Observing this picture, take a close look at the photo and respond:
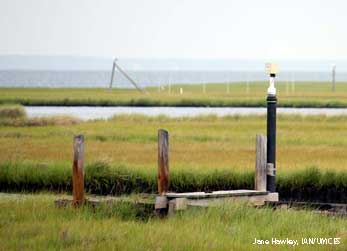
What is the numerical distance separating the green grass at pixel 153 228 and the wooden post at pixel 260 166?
174cm

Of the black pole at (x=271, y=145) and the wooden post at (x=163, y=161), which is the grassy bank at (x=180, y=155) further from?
the wooden post at (x=163, y=161)

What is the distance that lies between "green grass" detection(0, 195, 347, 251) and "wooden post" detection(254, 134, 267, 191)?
68.7 inches

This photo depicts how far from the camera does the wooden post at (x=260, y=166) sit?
16500 mm

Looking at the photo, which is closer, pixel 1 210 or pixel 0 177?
pixel 1 210

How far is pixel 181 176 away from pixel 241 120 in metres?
17.5

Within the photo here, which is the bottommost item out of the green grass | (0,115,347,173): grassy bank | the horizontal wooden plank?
the green grass

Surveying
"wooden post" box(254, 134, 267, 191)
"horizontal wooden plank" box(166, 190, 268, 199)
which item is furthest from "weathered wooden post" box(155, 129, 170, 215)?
"wooden post" box(254, 134, 267, 191)

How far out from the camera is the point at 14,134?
30.3 m

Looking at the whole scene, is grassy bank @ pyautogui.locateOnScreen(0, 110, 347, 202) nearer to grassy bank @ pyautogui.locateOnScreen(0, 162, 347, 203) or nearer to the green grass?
grassy bank @ pyautogui.locateOnScreen(0, 162, 347, 203)

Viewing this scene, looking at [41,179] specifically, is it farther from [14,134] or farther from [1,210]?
[14,134]

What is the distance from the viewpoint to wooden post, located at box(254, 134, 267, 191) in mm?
16500

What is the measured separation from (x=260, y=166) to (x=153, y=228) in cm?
380

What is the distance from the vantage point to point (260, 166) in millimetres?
16484

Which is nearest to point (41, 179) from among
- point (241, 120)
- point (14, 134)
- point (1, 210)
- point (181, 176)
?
point (181, 176)
